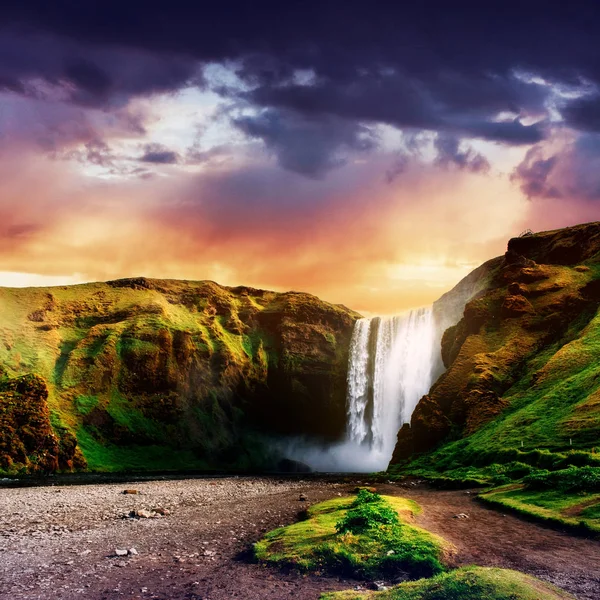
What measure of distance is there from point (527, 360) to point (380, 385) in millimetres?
39529

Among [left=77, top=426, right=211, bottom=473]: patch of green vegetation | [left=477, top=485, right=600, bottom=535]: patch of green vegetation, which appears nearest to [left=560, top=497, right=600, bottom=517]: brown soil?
[left=477, top=485, right=600, bottom=535]: patch of green vegetation

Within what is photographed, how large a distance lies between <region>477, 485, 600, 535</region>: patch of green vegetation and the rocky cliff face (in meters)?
13.9

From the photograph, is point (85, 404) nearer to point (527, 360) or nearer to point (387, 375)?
point (387, 375)

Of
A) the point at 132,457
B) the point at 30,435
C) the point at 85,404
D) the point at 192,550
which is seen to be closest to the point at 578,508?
the point at 192,550

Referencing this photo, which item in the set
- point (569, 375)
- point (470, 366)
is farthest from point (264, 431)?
point (569, 375)

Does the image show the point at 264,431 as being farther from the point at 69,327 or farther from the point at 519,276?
the point at 519,276

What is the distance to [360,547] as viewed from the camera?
1894 centimetres

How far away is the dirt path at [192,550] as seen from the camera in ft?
52.7

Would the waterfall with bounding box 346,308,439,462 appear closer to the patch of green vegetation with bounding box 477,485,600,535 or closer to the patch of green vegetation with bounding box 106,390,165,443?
the patch of green vegetation with bounding box 106,390,165,443

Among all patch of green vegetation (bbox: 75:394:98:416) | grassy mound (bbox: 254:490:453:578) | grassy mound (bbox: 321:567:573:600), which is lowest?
patch of green vegetation (bbox: 75:394:98:416)

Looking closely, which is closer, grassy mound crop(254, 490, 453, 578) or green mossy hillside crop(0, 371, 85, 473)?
grassy mound crop(254, 490, 453, 578)

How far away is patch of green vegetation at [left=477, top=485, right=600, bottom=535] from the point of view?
24.0m

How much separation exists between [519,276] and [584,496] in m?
65.6

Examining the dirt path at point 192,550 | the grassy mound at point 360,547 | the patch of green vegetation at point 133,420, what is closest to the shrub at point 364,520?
the grassy mound at point 360,547
